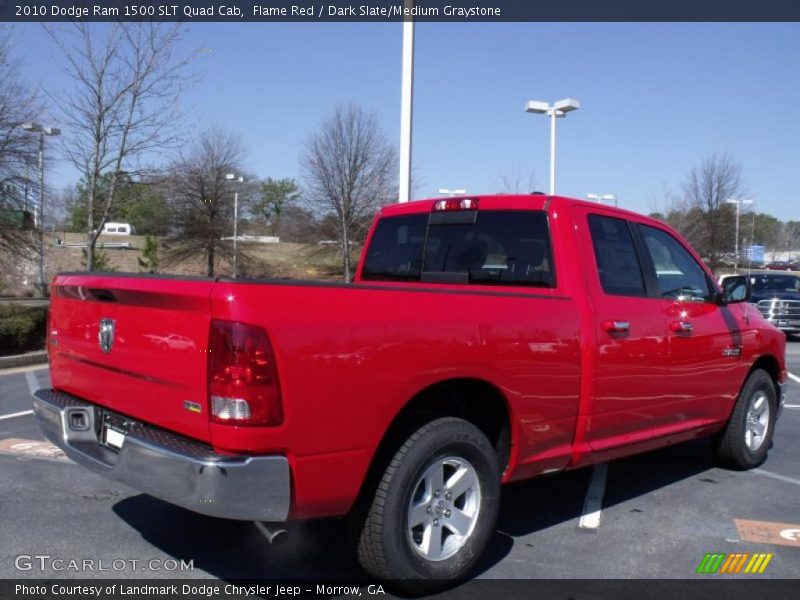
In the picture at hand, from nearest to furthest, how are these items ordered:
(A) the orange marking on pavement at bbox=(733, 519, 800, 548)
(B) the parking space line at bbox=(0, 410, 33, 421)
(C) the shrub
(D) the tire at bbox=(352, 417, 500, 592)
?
(D) the tire at bbox=(352, 417, 500, 592) < (A) the orange marking on pavement at bbox=(733, 519, 800, 548) < (B) the parking space line at bbox=(0, 410, 33, 421) < (C) the shrub

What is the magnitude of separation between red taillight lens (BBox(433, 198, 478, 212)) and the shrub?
9.20 metres

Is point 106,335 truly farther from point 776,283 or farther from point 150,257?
point 150,257

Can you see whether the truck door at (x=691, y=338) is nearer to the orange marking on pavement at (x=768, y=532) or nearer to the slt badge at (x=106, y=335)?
the orange marking on pavement at (x=768, y=532)

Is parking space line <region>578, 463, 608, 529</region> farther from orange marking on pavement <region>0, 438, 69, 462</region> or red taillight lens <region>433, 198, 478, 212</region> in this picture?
orange marking on pavement <region>0, 438, 69, 462</region>

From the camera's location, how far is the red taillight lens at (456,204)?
502 cm

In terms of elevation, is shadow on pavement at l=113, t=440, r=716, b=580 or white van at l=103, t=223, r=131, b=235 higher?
white van at l=103, t=223, r=131, b=235

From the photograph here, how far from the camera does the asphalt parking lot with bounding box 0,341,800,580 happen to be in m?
3.92

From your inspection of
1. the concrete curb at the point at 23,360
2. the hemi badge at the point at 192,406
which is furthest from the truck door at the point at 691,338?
the concrete curb at the point at 23,360

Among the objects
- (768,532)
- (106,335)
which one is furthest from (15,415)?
(768,532)

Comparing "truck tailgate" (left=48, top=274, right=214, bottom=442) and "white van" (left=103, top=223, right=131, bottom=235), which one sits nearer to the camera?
"truck tailgate" (left=48, top=274, right=214, bottom=442)

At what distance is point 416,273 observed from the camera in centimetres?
522

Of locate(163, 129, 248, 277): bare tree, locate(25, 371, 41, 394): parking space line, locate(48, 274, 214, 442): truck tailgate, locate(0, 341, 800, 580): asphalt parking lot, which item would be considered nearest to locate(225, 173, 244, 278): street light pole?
locate(163, 129, 248, 277): bare tree

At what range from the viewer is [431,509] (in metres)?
3.57

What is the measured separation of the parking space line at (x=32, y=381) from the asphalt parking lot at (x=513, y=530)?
3.51m
